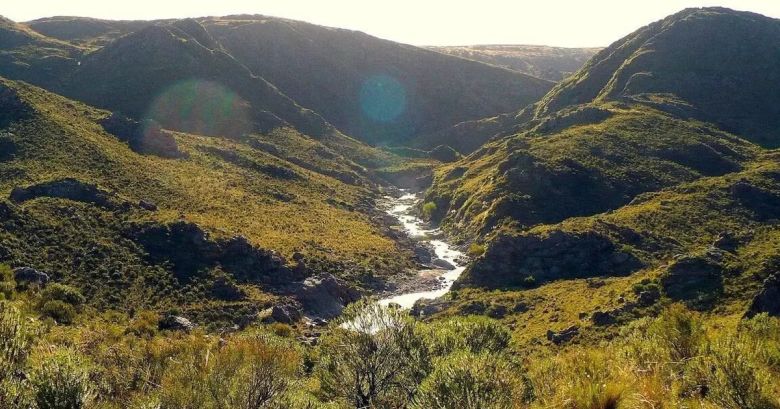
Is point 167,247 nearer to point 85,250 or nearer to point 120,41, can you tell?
point 85,250

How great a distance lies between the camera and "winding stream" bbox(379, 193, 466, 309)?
74.8m

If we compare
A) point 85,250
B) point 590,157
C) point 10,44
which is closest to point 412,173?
point 590,157

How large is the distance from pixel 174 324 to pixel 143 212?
28121mm

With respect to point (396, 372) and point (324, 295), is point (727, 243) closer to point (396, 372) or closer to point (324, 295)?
point (324, 295)

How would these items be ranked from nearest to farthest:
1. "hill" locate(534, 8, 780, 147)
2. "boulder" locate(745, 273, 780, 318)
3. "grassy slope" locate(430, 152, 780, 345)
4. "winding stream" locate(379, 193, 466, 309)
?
A: "boulder" locate(745, 273, 780, 318) < "grassy slope" locate(430, 152, 780, 345) < "winding stream" locate(379, 193, 466, 309) < "hill" locate(534, 8, 780, 147)

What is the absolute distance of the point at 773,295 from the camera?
1874 inches

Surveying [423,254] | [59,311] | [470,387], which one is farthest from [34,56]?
[470,387]

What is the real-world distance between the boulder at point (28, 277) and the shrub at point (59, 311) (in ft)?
19.0

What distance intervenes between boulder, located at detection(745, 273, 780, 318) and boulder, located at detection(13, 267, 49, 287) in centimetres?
6904

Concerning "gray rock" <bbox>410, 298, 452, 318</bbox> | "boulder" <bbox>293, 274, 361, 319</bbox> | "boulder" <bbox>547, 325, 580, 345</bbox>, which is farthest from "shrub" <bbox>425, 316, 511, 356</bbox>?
"boulder" <bbox>293, 274, 361, 319</bbox>

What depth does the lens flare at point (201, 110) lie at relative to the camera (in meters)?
131

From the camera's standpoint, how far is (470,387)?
58.5 feet

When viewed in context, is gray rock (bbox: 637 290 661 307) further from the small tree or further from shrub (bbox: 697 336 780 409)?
shrub (bbox: 697 336 780 409)

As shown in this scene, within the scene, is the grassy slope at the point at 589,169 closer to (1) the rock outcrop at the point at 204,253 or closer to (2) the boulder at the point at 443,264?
(2) the boulder at the point at 443,264
